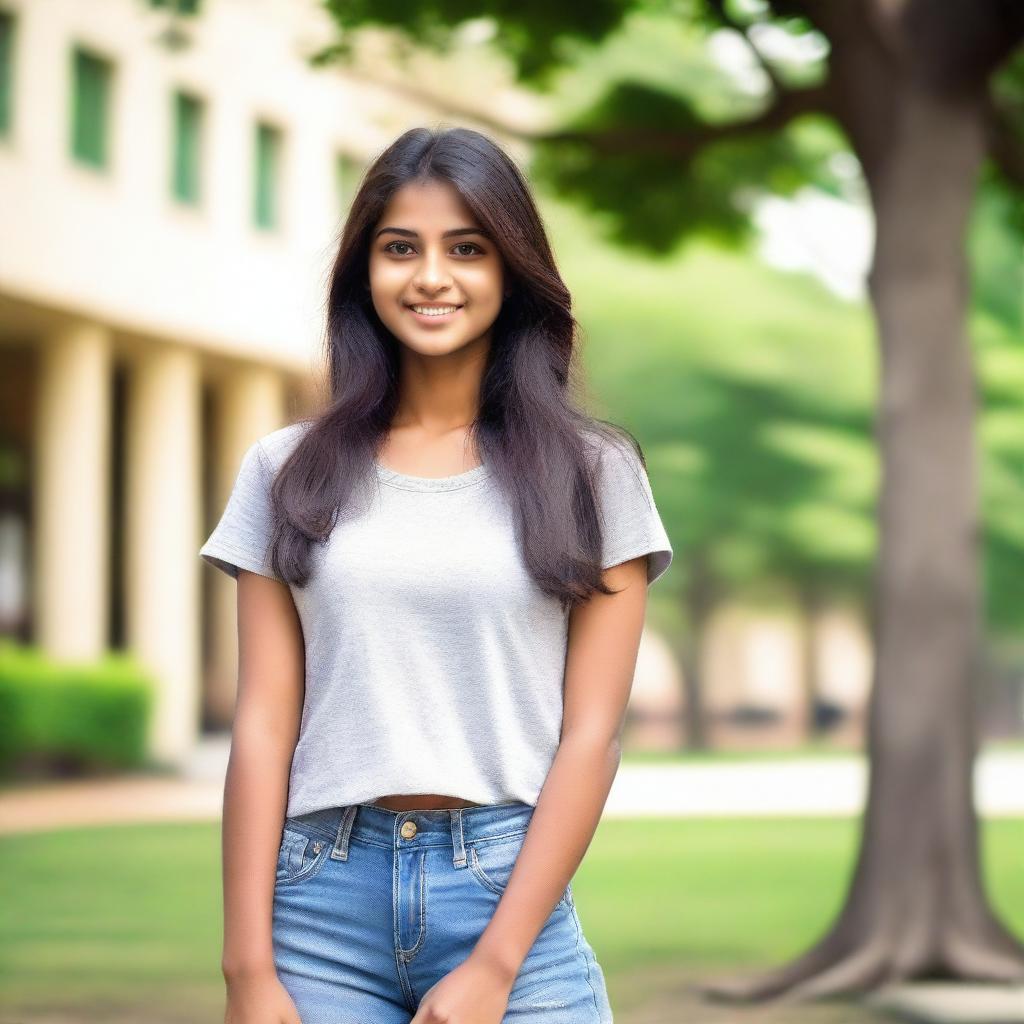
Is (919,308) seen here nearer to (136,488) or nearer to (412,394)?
(412,394)

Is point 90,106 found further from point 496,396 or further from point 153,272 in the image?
point 496,396

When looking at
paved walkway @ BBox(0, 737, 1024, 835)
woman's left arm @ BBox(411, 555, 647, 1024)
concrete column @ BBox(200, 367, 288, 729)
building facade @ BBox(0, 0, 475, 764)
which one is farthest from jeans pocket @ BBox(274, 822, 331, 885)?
concrete column @ BBox(200, 367, 288, 729)

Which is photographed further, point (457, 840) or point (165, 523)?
point (165, 523)

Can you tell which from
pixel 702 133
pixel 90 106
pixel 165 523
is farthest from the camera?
pixel 165 523

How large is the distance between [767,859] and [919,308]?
7059mm

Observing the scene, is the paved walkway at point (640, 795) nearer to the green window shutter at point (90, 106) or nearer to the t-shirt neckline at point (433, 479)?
the green window shutter at point (90, 106)

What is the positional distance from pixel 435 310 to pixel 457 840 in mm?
730

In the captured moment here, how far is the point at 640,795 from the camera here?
2116 cm

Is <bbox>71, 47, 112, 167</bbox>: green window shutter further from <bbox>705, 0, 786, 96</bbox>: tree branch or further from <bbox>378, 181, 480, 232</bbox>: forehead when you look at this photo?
<bbox>378, 181, 480, 232</bbox>: forehead

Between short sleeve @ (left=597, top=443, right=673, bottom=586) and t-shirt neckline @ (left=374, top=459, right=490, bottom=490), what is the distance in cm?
17

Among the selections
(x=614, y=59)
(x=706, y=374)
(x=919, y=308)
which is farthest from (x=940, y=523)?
(x=614, y=59)

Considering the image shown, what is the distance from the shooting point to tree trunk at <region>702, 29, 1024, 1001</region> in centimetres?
789

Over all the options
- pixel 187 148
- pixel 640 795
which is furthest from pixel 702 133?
pixel 187 148

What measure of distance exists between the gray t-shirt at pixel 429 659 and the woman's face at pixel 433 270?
0.25 m
